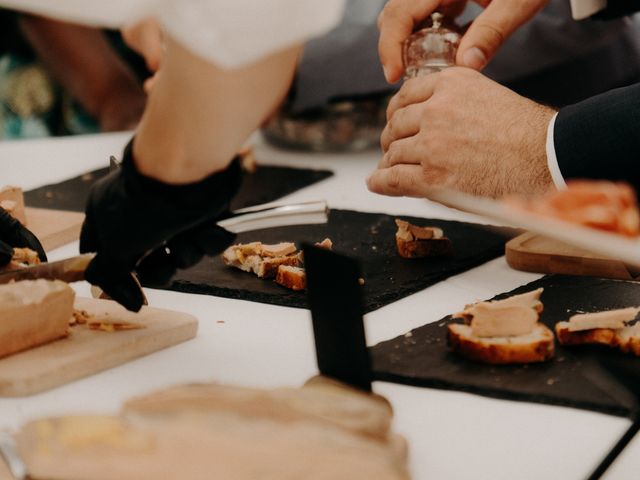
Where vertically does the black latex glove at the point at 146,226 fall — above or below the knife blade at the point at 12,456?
above

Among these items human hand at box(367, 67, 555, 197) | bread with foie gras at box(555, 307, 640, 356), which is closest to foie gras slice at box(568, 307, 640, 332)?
bread with foie gras at box(555, 307, 640, 356)

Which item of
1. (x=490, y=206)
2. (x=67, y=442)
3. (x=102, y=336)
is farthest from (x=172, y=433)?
(x=102, y=336)

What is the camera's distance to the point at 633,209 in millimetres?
876

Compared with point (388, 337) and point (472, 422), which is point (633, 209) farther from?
point (388, 337)

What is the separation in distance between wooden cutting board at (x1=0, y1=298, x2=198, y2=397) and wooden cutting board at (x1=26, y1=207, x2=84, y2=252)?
45 centimetres

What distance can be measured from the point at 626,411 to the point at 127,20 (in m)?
0.70

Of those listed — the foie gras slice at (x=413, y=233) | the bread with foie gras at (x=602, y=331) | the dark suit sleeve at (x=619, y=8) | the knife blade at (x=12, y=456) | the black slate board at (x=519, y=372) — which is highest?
the dark suit sleeve at (x=619, y=8)

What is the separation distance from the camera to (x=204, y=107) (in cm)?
101

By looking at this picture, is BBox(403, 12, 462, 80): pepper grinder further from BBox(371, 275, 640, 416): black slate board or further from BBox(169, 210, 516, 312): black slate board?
BBox(371, 275, 640, 416): black slate board

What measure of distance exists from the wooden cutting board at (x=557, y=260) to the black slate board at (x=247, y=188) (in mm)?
693

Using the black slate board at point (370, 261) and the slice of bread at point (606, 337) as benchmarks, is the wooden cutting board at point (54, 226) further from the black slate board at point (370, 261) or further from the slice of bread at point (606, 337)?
the slice of bread at point (606, 337)

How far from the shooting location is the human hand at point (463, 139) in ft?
5.72

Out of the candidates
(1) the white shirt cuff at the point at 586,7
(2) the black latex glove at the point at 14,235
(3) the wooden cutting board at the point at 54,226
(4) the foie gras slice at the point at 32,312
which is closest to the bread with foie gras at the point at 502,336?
(4) the foie gras slice at the point at 32,312

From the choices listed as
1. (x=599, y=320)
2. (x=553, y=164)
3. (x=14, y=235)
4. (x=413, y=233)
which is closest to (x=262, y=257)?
(x=413, y=233)
